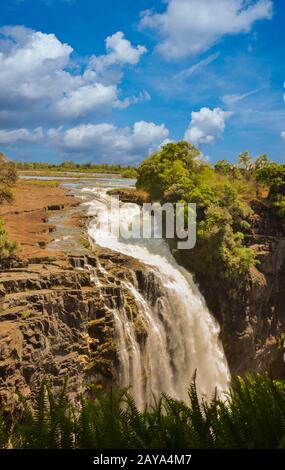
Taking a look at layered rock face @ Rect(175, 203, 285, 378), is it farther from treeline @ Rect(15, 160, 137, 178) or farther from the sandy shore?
treeline @ Rect(15, 160, 137, 178)

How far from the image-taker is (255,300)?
26.9m

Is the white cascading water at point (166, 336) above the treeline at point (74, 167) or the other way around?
the other way around

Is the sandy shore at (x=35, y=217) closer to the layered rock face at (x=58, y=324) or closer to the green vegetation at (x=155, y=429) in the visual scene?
the layered rock face at (x=58, y=324)

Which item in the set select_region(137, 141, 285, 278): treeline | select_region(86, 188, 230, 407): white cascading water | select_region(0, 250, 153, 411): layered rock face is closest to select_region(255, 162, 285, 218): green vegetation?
select_region(137, 141, 285, 278): treeline

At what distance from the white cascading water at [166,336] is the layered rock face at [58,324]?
2.07 feet

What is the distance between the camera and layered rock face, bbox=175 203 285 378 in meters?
24.8

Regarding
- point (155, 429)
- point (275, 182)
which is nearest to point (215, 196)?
point (275, 182)

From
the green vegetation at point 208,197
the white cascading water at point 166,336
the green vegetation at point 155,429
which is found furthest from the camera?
the green vegetation at point 208,197

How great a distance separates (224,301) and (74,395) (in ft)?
40.3

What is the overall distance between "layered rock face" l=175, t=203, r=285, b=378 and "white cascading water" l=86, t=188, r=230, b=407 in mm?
1529

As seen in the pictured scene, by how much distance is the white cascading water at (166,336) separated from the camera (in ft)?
57.4

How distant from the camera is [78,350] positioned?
1573 centimetres

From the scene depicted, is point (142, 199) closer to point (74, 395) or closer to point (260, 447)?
point (74, 395)

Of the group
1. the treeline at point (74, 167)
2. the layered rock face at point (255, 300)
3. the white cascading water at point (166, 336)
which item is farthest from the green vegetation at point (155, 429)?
the treeline at point (74, 167)
